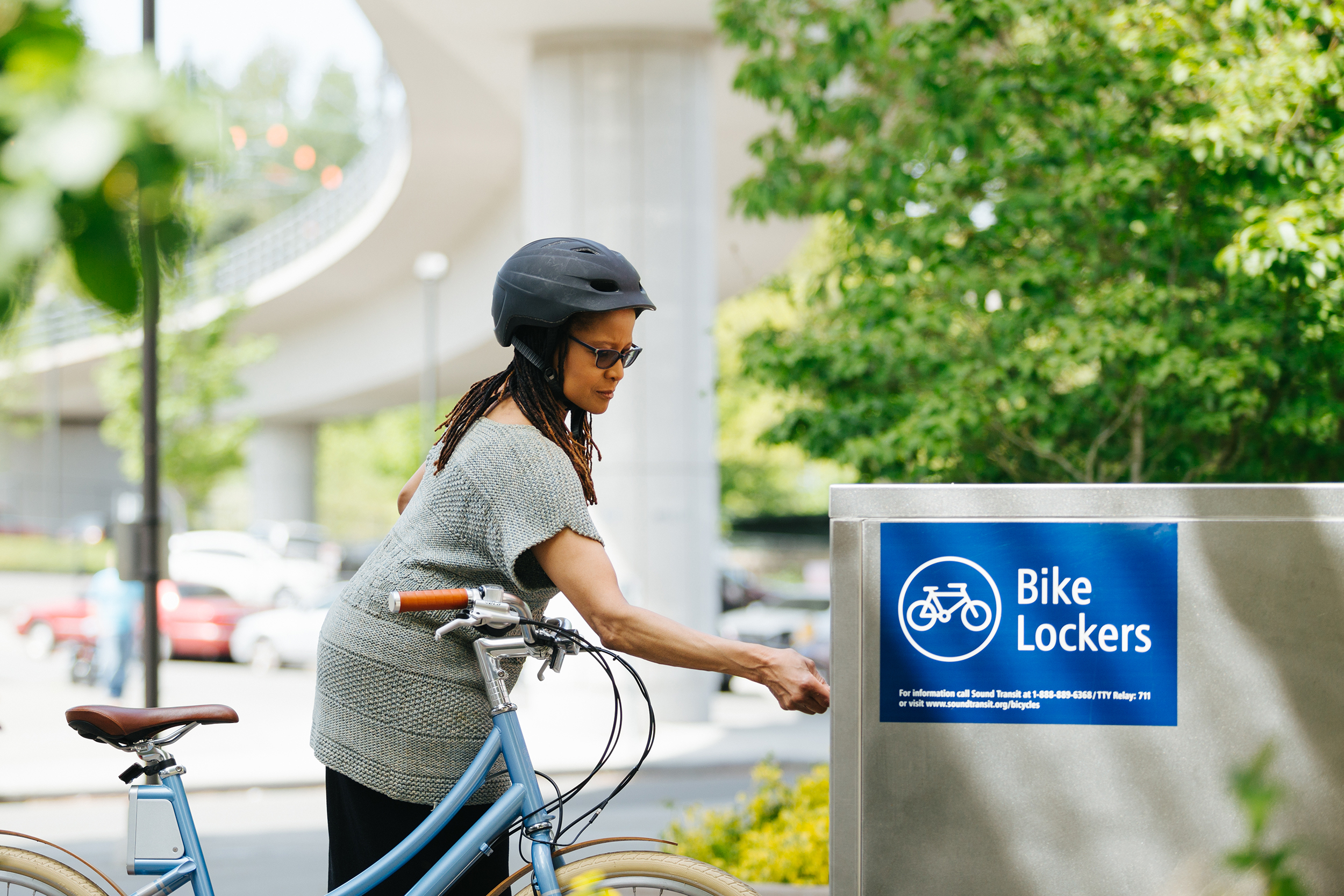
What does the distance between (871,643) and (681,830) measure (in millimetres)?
3455

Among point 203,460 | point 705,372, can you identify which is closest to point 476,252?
point 203,460

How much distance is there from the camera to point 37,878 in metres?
2.66

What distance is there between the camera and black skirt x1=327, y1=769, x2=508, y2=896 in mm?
2529

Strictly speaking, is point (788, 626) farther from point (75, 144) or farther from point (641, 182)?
point (75, 144)

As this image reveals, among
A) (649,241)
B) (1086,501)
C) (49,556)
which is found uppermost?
(649,241)

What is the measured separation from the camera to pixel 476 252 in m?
27.4

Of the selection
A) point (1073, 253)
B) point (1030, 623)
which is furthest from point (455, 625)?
point (1073, 253)

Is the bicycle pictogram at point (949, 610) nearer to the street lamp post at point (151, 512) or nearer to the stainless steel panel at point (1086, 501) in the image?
the stainless steel panel at point (1086, 501)

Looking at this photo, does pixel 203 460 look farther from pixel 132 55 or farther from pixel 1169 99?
pixel 132 55

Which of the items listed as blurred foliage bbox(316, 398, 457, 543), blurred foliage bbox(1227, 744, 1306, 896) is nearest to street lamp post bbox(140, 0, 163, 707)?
blurred foliage bbox(1227, 744, 1306, 896)

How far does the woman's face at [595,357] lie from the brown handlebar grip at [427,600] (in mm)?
460

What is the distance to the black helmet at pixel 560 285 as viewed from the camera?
7.96 feet

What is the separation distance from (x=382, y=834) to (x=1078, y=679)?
53.4 inches

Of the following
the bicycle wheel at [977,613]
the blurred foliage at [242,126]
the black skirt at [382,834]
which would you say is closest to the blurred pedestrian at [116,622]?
the blurred foliage at [242,126]
